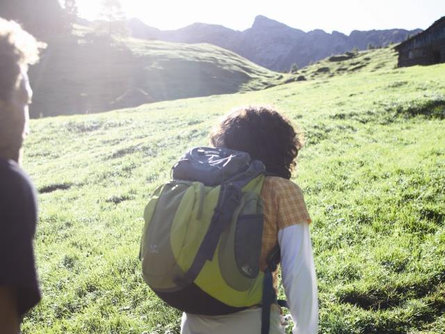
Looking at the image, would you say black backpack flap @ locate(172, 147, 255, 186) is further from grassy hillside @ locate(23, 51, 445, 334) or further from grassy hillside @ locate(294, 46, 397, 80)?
grassy hillside @ locate(294, 46, 397, 80)

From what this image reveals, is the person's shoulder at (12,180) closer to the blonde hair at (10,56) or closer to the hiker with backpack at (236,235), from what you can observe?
the blonde hair at (10,56)

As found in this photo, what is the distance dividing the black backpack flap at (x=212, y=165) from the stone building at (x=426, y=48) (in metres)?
58.8

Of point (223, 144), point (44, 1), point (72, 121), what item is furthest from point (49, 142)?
point (44, 1)

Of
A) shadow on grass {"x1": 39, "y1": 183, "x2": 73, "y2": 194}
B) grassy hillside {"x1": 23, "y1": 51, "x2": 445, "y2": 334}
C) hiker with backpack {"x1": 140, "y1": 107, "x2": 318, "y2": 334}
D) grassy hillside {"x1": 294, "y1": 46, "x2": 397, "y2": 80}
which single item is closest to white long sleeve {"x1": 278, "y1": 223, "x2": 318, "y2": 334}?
hiker with backpack {"x1": 140, "y1": 107, "x2": 318, "y2": 334}

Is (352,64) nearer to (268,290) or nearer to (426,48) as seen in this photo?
(426,48)

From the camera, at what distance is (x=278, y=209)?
118 inches

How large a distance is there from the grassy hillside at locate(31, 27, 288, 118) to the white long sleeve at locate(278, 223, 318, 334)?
188 ft

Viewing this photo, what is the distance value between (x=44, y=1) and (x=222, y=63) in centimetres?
4181

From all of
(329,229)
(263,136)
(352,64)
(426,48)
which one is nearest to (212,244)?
(263,136)

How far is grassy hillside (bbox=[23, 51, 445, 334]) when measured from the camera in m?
5.84

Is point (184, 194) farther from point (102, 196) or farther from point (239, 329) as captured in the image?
point (102, 196)

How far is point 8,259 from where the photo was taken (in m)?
1.79

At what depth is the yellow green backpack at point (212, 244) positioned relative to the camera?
2756 millimetres

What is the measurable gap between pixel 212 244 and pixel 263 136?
92 cm
